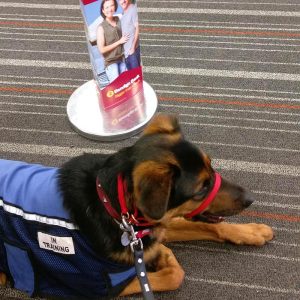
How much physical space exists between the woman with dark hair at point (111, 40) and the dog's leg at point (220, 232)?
1.01 metres

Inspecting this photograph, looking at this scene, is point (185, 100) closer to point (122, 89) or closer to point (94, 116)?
point (122, 89)

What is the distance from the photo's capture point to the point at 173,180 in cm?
142

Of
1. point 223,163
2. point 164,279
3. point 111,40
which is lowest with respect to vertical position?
point 164,279

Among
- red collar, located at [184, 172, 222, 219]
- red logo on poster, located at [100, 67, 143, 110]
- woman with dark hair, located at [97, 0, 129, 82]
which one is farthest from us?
red logo on poster, located at [100, 67, 143, 110]

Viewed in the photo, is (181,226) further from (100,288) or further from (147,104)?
(147,104)

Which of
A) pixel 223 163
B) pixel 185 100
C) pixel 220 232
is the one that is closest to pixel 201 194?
pixel 220 232

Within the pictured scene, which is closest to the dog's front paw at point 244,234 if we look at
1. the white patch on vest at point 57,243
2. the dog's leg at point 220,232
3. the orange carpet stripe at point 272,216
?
the dog's leg at point 220,232

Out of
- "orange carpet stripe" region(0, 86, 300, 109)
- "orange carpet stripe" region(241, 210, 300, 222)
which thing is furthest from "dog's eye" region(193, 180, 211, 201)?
"orange carpet stripe" region(0, 86, 300, 109)

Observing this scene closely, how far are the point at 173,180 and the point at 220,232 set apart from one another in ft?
2.14

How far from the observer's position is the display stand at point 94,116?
2570mm

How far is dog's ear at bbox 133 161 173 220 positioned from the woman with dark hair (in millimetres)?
1128

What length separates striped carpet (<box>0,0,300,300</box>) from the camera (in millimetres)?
1926

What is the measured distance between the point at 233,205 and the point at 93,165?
0.60 metres

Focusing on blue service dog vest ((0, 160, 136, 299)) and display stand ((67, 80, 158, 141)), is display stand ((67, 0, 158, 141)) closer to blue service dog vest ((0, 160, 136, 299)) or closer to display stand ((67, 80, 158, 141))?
display stand ((67, 80, 158, 141))
